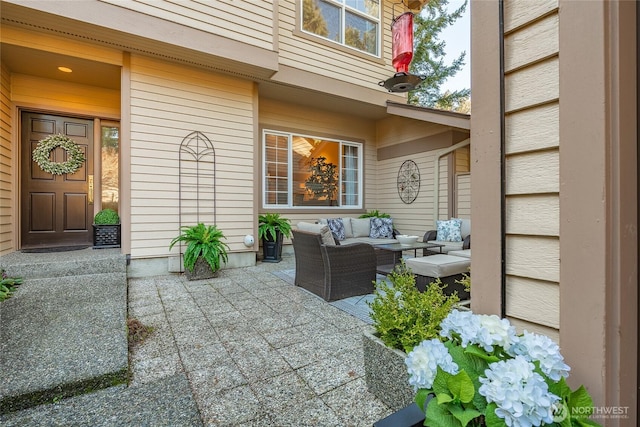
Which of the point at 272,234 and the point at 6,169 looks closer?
the point at 6,169

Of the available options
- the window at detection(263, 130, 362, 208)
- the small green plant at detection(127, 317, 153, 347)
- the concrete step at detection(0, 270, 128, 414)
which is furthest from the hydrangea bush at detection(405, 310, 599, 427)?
the window at detection(263, 130, 362, 208)

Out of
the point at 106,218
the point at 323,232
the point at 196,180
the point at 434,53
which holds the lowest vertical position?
the point at 323,232

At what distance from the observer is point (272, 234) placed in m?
5.51

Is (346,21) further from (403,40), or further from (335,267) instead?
(335,267)

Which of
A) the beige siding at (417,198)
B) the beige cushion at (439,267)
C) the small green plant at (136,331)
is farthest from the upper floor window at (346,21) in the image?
the small green plant at (136,331)

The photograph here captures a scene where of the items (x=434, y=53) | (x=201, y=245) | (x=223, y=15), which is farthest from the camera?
(x=434, y=53)

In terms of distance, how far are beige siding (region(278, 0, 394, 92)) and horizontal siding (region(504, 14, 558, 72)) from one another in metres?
4.84

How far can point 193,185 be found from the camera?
15.7 feet

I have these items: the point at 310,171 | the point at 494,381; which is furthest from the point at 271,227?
the point at 494,381

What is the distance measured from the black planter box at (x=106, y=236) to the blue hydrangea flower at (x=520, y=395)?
222 inches

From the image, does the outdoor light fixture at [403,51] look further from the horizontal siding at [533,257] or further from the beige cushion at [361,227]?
the horizontal siding at [533,257]

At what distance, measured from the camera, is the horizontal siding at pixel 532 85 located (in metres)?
1.01

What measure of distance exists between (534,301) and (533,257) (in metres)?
0.16

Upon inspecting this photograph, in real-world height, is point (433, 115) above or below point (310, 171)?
above
